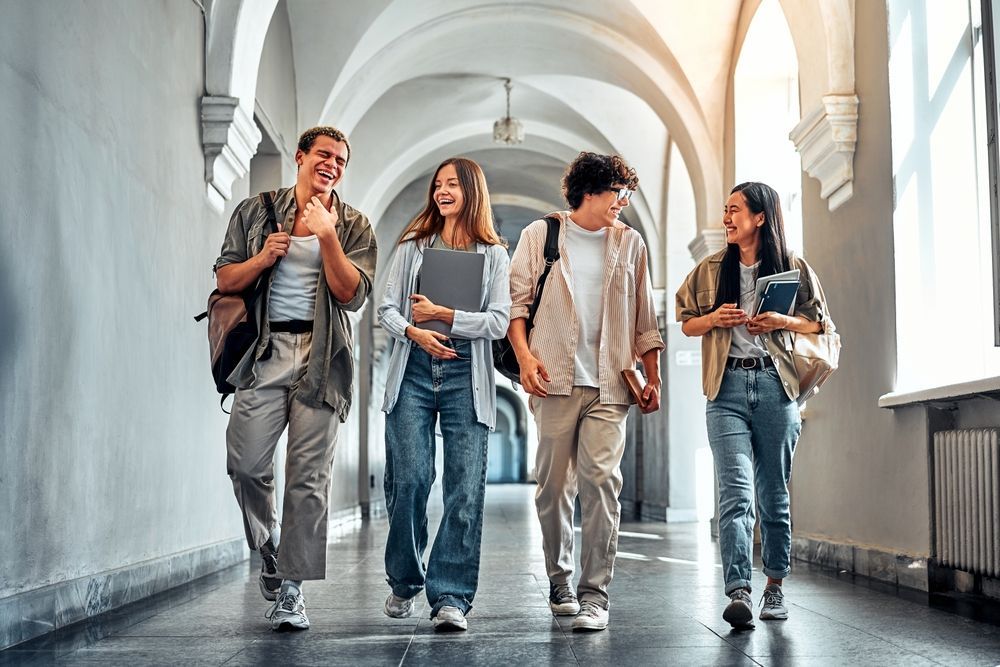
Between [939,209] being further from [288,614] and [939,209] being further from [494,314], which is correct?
[288,614]

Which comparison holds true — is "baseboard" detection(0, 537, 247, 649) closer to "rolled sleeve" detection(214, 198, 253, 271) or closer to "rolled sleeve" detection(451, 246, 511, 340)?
"rolled sleeve" detection(214, 198, 253, 271)

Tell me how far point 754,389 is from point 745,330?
0.23 metres

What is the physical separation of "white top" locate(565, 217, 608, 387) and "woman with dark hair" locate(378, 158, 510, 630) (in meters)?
0.29

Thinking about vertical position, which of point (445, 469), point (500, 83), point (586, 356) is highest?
point (500, 83)

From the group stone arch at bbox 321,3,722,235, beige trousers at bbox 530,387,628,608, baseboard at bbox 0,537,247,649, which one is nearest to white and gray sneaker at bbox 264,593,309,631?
baseboard at bbox 0,537,247,649

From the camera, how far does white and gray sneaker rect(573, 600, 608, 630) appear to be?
350cm

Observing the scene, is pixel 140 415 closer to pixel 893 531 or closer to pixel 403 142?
pixel 893 531

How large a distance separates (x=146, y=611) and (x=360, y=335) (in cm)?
1183

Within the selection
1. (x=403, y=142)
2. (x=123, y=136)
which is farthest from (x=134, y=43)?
(x=403, y=142)

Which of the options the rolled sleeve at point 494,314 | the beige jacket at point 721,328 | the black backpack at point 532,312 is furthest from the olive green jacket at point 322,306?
the beige jacket at point 721,328

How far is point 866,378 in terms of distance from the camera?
5836 millimetres

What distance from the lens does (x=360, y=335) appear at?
52.4 ft

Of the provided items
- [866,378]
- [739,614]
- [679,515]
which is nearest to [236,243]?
[739,614]

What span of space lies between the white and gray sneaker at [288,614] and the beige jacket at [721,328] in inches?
63.6
